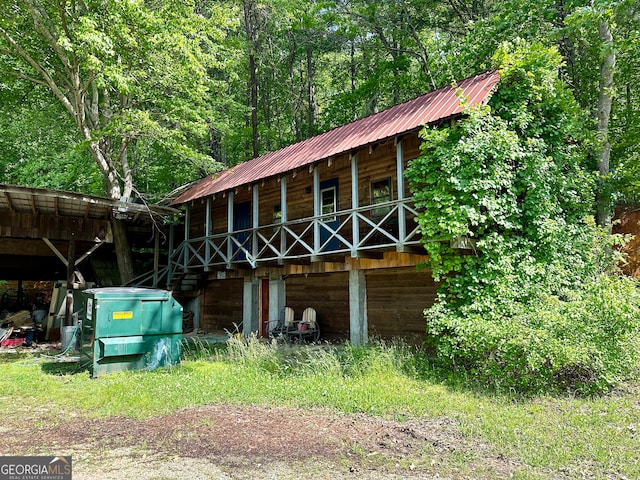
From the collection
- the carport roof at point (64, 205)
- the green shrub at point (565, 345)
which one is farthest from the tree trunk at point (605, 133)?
the carport roof at point (64, 205)

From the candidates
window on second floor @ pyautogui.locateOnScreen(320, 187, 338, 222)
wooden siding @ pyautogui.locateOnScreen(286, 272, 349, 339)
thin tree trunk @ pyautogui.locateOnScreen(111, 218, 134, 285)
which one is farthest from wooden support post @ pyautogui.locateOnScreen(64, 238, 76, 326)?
window on second floor @ pyautogui.locateOnScreen(320, 187, 338, 222)

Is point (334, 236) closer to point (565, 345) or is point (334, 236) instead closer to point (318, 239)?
point (318, 239)

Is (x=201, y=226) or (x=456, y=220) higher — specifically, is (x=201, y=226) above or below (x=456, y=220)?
above

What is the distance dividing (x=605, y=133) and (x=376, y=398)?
28.6 feet

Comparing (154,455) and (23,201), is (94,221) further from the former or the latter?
(154,455)

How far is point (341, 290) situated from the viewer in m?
12.8

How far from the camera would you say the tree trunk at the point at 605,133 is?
10.4 metres

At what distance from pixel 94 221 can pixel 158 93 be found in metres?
5.12

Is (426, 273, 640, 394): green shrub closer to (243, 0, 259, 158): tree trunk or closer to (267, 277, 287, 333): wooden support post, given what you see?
(267, 277, 287, 333): wooden support post

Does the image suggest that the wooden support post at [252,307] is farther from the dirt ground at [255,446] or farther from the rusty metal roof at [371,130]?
the dirt ground at [255,446]

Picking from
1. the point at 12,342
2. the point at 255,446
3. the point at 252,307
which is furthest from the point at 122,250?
the point at 255,446

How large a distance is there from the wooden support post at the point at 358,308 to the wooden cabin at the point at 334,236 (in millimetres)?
28

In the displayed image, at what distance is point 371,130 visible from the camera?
11156 mm

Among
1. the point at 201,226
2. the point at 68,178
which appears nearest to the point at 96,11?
the point at 201,226
